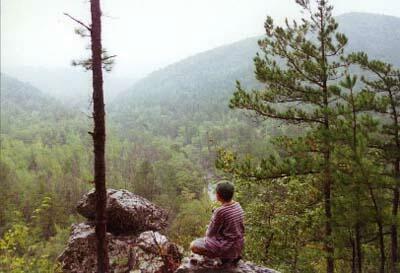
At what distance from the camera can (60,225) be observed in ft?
146

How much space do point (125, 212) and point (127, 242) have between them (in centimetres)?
82

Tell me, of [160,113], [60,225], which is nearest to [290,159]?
[60,225]

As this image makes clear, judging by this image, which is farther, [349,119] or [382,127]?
[382,127]

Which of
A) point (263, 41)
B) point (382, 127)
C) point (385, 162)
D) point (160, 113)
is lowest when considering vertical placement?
point (160, 113)

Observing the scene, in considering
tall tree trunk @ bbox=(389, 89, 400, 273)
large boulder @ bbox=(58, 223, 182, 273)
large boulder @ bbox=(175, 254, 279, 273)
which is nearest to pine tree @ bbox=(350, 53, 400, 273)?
tall tree trunk @ bbox=(389, 89, 400, 273)

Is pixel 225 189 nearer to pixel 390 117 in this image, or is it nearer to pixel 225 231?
pixel 225 231

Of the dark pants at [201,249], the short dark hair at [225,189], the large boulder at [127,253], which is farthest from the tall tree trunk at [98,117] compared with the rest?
the short dark hair at [225,189]

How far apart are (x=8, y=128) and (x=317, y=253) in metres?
145

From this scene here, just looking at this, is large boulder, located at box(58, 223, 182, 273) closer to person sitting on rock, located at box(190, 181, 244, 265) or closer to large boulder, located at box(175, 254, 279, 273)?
large boulder, located at box(175, 254, 279, 273)

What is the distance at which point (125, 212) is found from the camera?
38.6 feet

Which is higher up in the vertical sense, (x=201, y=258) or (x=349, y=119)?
(x=349, y=119)

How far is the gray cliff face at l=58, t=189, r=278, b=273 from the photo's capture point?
1076 centimetres

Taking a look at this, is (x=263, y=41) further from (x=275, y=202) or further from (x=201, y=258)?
(x=201, y=258)

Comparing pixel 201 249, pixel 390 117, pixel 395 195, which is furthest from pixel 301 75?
pixel 201 249
